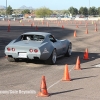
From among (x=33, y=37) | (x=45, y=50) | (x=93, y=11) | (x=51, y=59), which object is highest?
(x=93, y=11)

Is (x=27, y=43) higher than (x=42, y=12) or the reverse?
the reverse

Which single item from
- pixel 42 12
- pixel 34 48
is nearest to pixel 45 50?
pixel 34 48

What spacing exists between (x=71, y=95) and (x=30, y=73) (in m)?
3.21

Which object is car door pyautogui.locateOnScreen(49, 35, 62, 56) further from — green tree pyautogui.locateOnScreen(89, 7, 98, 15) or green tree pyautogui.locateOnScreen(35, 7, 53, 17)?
green tree pyautogui.locateOnScreen(89, 7, 98, 15)

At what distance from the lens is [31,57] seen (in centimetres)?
1174

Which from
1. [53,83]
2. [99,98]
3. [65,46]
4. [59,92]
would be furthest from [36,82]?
[65,46]

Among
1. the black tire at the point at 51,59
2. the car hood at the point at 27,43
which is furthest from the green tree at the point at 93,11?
the car hood at the point at 27,43

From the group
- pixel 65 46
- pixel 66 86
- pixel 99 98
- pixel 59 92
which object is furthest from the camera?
pixel 65 46

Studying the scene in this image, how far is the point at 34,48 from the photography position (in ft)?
38.3

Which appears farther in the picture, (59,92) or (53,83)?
(53,83)

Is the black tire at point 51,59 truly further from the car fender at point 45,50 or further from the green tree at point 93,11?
the green tree at point 93,11

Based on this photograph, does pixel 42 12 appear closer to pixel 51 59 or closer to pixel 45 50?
pixel 51 59

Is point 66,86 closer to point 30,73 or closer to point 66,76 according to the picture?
point 66,76

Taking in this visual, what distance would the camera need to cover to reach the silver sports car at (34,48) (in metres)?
11.7
